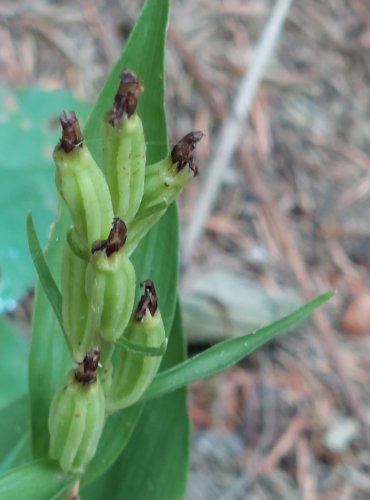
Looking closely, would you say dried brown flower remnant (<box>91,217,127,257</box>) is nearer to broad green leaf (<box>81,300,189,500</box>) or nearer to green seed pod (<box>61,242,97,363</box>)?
green seed pod (<box>61,242,97,363</box>)

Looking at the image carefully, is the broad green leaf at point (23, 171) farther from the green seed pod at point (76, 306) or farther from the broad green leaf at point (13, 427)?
the green seed pod at point (76, 306)

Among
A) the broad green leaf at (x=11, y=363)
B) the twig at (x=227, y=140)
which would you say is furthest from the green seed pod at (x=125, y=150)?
the twig at (x=227, y=140)

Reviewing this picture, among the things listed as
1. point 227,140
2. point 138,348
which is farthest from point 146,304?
point 227,140

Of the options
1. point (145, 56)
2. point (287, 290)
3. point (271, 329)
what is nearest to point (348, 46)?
point (287, 290)

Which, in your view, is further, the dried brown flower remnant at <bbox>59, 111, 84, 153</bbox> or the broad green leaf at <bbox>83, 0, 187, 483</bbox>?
the broad green leaf at <bbox>83, 0, 187, 483</bbox>

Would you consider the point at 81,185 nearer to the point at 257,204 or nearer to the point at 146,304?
the point at 146,304

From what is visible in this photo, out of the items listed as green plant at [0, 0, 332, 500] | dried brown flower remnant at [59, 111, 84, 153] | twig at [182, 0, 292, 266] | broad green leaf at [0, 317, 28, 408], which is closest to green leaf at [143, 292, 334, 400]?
green plant at [0, 0, 332, 500]

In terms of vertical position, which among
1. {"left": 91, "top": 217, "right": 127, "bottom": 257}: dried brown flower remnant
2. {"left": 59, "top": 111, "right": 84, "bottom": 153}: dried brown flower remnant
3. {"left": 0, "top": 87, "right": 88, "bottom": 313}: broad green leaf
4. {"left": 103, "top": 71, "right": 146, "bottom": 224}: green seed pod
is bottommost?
{"left": 91, "top": 217, "right": 127, "bottom": 257}: dried brown flower remnant
